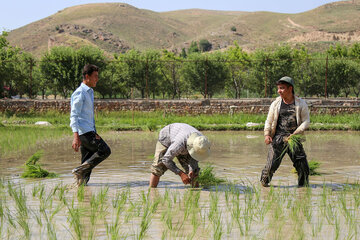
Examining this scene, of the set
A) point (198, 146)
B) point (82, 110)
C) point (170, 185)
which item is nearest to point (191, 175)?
point (198, 146)

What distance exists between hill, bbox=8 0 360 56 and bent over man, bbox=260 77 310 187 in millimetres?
102336

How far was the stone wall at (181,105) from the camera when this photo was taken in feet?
72.5

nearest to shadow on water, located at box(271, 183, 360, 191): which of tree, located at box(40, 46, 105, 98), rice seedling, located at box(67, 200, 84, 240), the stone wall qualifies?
rice seedling, located at box(67, 200, 84, 240)

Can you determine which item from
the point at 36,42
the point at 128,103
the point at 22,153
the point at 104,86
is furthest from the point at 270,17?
the point at 22,153

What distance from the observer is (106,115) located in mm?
21531

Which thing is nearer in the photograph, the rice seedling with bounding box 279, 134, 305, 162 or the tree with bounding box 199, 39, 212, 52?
the rice seedling with bounding box 279, 134, 305, 162

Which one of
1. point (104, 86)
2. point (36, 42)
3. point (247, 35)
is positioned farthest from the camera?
point (247, 35)

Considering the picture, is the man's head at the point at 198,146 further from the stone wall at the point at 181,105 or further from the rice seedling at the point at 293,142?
the stone wall at the point at 181,105

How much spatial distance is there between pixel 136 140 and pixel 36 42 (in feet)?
370

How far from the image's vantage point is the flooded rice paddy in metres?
4.89

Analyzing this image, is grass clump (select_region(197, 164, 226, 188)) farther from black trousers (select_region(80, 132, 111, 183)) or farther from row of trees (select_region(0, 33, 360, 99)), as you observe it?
row of trees (select_region(0, 33, 360, 99))

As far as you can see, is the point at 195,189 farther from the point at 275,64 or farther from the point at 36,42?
the point at 36,42

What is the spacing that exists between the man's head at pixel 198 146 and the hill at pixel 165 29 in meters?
103

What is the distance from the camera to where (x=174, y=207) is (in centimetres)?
600
